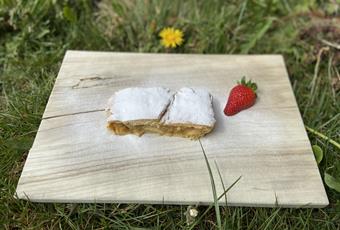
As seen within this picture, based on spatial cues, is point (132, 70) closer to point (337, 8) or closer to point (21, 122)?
point (21, 122)

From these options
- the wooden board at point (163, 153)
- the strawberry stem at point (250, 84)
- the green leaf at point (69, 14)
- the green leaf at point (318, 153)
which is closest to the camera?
the wooden board at point (163, 153)

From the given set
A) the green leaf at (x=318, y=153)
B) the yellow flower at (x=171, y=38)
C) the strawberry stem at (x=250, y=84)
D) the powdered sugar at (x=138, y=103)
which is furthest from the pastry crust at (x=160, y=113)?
the yellow flower at (x=171, y=38)

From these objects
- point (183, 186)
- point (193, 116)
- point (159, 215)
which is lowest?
point (159, 215)

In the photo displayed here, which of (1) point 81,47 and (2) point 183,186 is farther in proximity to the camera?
(1) point 81,47

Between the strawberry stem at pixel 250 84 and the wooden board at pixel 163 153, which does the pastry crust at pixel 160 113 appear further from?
the strawberry stem at pixel 250 84

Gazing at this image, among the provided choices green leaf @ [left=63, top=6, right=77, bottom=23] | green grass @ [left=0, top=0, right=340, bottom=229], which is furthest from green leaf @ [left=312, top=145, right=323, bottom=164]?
green leaf @ [left=63, top=6, right=77, bottom=23]

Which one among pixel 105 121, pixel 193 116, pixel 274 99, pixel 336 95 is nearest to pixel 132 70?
pixel 105 121

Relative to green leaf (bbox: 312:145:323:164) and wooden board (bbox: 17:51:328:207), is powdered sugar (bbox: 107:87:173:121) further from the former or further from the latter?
green leaf (bbox: 312:145:323:164)
